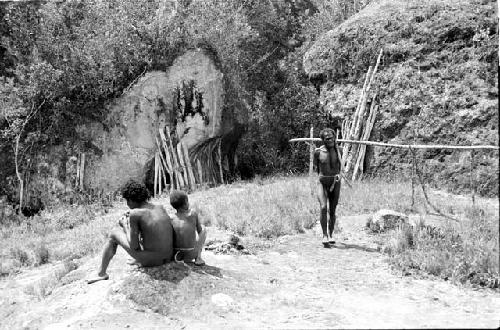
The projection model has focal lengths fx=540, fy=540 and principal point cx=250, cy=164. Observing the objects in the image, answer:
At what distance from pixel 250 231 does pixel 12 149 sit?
923 cm

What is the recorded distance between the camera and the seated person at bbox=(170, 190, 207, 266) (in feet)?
19.4

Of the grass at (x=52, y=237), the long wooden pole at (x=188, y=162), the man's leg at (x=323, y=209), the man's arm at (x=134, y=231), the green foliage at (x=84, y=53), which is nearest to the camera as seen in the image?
the man's arm at (x=134, y=231)

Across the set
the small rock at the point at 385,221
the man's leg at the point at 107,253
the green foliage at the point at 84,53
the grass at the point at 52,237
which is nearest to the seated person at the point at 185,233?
the man's leg at the point at 107,253

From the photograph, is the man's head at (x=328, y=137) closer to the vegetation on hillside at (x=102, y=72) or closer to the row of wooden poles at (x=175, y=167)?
the vegetation on hillside at (x=102, y=72)

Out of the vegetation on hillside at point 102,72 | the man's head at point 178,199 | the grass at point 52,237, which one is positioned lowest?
the grass at point 52,237

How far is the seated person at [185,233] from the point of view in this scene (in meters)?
5.91

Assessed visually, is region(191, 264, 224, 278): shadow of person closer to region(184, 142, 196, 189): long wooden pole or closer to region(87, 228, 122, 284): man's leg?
region(87, 228, 122, 284): man's leg

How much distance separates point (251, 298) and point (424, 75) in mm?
9811

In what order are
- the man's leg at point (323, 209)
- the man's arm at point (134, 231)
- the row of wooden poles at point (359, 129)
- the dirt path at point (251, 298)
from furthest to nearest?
Answer: the row of wooden poles at point (359, 129)
the man's leg at point (323, 209)
the man's arm at point (134, 231)
the dirt path at point (251, 298)

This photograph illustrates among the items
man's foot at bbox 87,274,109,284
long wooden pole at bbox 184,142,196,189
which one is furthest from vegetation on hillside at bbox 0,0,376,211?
man's foot at bbox 87,274,109,284

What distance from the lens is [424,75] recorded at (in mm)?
13523

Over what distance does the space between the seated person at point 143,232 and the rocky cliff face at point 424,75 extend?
736 centimetres

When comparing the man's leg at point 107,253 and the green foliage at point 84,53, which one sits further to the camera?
the green foliage at point 84,53

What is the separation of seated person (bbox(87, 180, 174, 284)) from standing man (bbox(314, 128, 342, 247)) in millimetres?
2652
